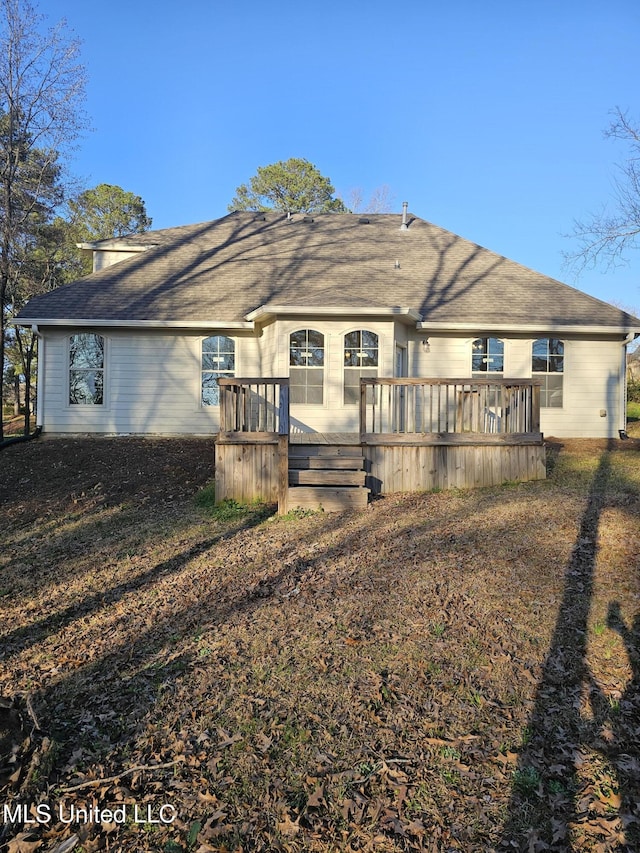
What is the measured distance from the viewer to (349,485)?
819 centimetres

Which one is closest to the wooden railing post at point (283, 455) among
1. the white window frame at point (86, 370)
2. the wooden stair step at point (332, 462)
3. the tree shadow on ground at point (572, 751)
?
the wooden stair step at point (332, 462)

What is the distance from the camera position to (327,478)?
8.17 meters

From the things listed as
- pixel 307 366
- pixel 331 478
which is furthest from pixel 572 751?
pixel 307 366

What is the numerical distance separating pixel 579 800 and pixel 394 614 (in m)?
1.98

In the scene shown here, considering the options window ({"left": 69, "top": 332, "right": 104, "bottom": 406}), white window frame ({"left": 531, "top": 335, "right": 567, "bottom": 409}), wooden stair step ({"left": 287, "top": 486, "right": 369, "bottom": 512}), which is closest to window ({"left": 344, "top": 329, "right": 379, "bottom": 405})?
white window frame ({"left": 531, "top": 335, "right": 567, "bottom": 409})

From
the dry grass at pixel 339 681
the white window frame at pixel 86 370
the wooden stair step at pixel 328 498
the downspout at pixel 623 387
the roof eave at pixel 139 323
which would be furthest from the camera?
the downspout at pixel 623 387

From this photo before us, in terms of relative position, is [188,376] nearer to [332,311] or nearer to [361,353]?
[332,311]

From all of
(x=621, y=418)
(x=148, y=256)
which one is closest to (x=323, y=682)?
(x=621, y=418)

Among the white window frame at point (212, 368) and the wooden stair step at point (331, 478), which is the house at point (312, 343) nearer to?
the white window frame at point (212, 368)

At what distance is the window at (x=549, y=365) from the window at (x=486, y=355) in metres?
0.77

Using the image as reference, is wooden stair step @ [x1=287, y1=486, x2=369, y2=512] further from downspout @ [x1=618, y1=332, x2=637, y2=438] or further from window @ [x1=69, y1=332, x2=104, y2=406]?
downspout @ [x1=618, y1=332, x2=637, y2=438]

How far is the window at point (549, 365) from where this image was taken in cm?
1384

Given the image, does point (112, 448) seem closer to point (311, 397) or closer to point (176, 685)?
point (311, 397)

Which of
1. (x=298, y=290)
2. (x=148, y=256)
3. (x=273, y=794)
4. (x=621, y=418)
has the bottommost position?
(x=273, y=794)
